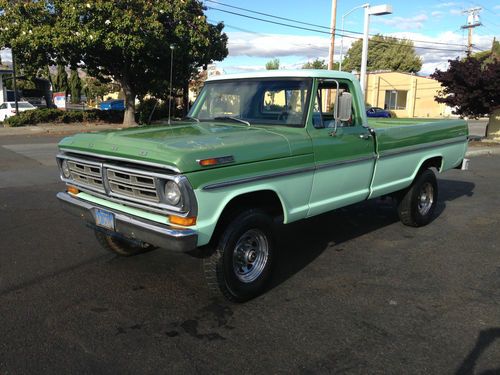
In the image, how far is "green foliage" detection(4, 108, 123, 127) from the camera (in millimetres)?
24906

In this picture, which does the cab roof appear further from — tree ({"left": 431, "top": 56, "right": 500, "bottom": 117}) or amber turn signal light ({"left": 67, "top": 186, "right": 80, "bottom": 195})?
tree ({"left": 431, "top": 56, "right": 500, "bottom": 117})

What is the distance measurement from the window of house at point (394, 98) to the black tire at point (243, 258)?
50.6 m

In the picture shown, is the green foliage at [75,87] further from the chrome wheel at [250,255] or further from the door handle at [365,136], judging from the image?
the chrome wheel at [250,255]

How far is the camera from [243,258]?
159 inches

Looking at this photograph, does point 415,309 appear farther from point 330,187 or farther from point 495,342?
point 330,187

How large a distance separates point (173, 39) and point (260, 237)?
2046cm

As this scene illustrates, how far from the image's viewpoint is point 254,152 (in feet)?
12.3

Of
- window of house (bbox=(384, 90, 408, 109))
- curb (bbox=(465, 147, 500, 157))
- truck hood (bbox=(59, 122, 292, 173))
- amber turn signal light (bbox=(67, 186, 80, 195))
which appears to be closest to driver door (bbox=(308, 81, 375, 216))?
truck hood (bbox=(59, 122, 292, 173))

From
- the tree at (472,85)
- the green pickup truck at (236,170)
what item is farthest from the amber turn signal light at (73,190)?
the tree at (472,85)

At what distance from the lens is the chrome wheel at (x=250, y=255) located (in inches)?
155

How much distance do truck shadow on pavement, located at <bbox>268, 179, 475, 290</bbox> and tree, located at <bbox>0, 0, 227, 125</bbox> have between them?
15.7 metres

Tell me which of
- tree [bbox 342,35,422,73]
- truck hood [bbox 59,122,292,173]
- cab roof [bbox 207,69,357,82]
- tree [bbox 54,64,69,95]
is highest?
tree [bbox 342,35,422,73]

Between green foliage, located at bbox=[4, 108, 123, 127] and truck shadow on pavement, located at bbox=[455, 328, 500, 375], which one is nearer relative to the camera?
truck shadow on pavement, located at bbox=[455, 328, 500, 375]

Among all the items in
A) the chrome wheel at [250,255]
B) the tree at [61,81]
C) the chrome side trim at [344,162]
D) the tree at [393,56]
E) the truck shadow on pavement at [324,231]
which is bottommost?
the truck shadow on pavement at [324,231]
